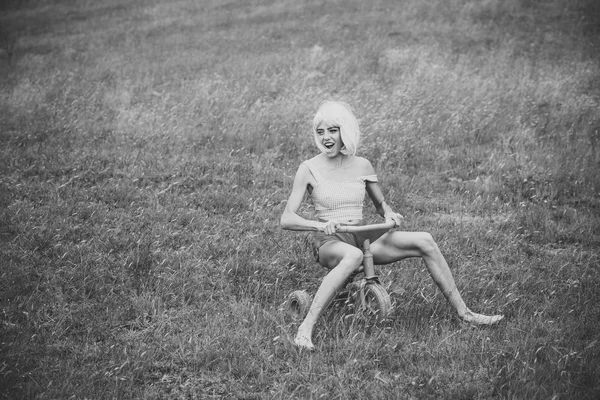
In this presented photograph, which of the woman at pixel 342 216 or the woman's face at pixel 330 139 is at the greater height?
the woman's face at pixel 330 139

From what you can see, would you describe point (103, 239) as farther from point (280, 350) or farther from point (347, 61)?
point (347, 61)

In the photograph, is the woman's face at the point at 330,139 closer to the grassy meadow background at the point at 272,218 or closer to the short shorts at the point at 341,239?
the short shorts at the point at 341,239

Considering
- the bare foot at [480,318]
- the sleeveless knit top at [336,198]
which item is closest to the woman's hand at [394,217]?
the sleeveless knit top at [336,198]

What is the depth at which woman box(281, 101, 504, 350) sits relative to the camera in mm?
4547

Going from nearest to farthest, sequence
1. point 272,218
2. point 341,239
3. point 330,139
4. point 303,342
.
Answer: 1. point 303,342
2. point 341,239
3. point 330,139
4. point 272,218

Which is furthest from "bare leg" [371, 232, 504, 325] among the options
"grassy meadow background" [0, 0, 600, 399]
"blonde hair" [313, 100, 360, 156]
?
"blonde hair" [313, 100, 360, 156]

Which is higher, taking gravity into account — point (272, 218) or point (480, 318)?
point (272, 218)

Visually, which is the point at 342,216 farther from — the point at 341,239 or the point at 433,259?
the point at 433,259

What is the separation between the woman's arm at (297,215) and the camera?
450 cm

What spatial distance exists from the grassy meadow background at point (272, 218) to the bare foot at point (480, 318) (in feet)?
0.25

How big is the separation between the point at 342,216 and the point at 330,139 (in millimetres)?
704

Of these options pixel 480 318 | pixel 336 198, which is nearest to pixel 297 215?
pixel 336 198

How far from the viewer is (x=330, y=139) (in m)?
4.96

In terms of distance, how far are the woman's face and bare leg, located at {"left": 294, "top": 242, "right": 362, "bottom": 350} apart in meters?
A: 0.88
